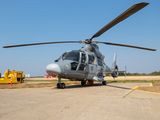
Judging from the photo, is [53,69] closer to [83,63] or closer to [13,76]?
[83,63]

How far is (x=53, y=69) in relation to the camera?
351 inches

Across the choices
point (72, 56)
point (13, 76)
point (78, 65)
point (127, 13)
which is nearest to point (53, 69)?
point (72, 56)

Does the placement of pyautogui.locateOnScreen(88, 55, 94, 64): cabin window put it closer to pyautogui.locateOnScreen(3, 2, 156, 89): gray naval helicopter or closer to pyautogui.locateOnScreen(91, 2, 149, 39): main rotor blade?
pyautogui.locateOnScreen(3, 2, 156, 89): gray naval helicopter

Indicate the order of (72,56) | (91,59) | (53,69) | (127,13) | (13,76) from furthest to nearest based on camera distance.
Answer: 1. (13,76)
2. (91,59)
3. (72,56)
4. (53,69)
5. (127,13)

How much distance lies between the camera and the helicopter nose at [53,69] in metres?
8.90

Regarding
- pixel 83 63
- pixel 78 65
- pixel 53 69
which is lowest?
pixel 53 69

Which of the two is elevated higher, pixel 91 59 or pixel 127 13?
pixel 127 13

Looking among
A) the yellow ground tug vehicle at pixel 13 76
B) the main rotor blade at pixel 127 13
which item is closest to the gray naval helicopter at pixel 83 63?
the main rotor blade at pixel 127 13

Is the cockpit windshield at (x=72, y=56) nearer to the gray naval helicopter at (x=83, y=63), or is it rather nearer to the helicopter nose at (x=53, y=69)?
the gray naval helicopter at (x=83, y=63)

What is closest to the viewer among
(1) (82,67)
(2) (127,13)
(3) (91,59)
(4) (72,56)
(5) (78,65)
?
(2) (127,13)

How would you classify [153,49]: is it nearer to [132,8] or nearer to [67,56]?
[132,8]

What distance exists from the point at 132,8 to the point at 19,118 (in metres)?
6.42

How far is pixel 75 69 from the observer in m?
10.4

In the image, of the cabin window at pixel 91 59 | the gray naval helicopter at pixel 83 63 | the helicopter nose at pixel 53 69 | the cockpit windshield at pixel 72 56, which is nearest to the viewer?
the gray naval helicopter at pixel 83 63
